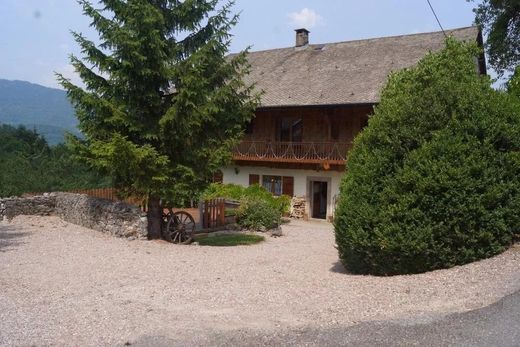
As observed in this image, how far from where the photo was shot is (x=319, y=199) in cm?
2742

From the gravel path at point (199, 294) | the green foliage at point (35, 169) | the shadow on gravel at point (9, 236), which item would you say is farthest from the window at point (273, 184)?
the gravel path at point (199, 294)

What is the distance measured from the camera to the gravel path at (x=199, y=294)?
23.3 feet

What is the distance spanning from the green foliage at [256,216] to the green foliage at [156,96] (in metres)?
4.20

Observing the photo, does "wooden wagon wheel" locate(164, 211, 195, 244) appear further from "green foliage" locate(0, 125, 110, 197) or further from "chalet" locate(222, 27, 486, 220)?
"chalet" locate(222, 27, 486, 220)

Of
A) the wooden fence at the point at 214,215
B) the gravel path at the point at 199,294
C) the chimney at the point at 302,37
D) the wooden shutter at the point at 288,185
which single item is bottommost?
the gravel path at the point at 199,294

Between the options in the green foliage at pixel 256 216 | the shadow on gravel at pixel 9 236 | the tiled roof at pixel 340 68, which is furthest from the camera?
the tiled roof at pixel 340 68

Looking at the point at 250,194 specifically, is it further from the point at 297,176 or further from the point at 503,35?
the point at 503,35

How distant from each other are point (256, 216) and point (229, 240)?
2.94m

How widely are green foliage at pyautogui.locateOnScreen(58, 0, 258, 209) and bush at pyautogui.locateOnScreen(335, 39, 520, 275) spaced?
675 centimetres

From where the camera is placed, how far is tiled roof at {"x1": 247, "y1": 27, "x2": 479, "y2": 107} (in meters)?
25.4

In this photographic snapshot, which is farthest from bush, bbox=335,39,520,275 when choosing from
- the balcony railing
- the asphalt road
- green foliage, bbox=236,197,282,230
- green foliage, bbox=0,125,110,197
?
the balcony railing

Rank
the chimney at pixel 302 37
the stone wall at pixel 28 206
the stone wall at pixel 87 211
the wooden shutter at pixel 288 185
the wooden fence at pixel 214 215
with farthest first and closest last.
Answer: the chimney at pixel 302 37 → the wooden shutter at pixel 288 185 → the wooden fence at pixel 214 215 → the stone wall at pixel 28 206 → the stone wall at pixel 87 211

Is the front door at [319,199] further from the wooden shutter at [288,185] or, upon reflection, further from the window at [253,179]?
the window at [253,179]

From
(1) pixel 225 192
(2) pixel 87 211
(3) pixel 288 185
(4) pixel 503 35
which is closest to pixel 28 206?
(2) pixel 87 211
